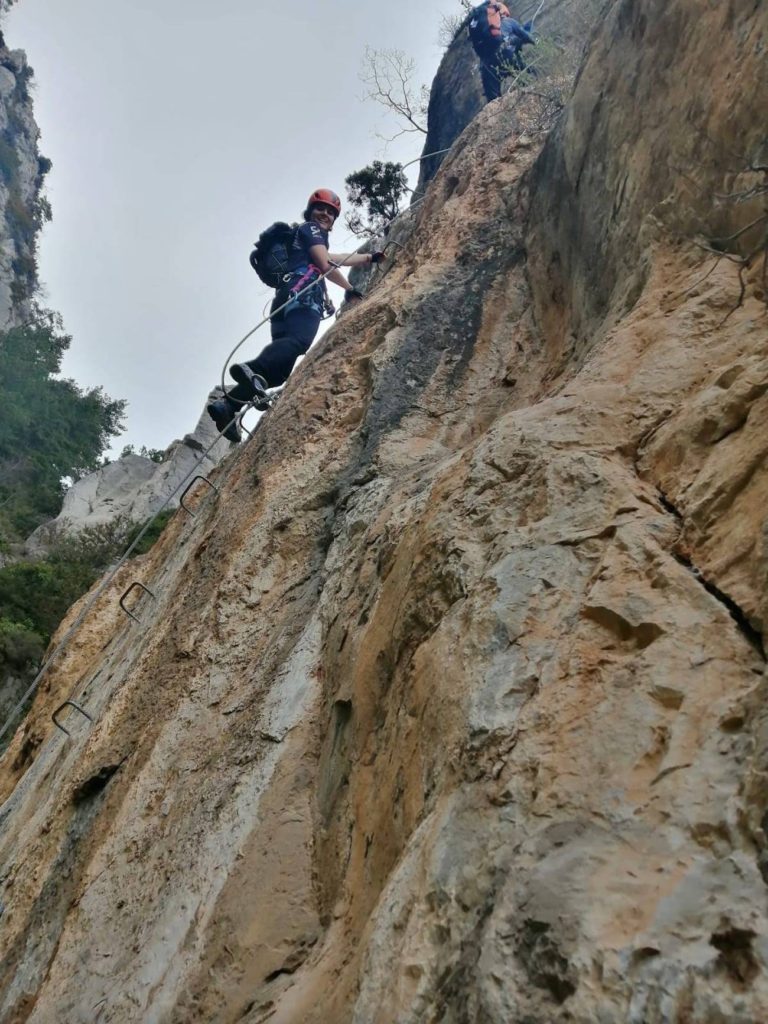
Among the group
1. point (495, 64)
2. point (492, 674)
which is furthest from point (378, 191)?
point (492, 674)

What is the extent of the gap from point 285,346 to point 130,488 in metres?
18.0

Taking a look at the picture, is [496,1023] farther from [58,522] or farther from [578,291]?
[58,522]

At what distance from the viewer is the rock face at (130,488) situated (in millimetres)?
22062

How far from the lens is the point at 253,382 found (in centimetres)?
809

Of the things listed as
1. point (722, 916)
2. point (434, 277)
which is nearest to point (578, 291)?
point (434, 277)

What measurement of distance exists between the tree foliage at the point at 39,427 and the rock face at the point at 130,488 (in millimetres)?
1712

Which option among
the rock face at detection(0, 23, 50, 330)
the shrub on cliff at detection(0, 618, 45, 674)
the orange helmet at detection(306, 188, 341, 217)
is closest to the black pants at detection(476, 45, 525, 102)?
the orange helmet at detection(306, 188, 341, 217)

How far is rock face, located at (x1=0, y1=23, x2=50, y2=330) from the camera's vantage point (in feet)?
107

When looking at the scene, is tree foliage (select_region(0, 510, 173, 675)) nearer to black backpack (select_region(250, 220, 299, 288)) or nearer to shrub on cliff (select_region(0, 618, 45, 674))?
shrub on cliff (select_region(0, 618, 45, 674))

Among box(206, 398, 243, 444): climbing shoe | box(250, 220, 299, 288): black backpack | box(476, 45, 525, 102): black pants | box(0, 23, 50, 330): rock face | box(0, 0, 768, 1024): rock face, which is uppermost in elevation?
box(0, 23, 50, 330): rock face

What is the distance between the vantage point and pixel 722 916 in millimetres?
1694

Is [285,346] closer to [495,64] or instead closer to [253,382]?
[253,382]

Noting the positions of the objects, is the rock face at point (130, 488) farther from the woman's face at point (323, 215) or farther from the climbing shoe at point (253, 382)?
the climbing shoe at point (253, 382)

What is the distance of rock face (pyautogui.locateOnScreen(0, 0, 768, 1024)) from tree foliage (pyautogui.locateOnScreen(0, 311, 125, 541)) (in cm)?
2041
